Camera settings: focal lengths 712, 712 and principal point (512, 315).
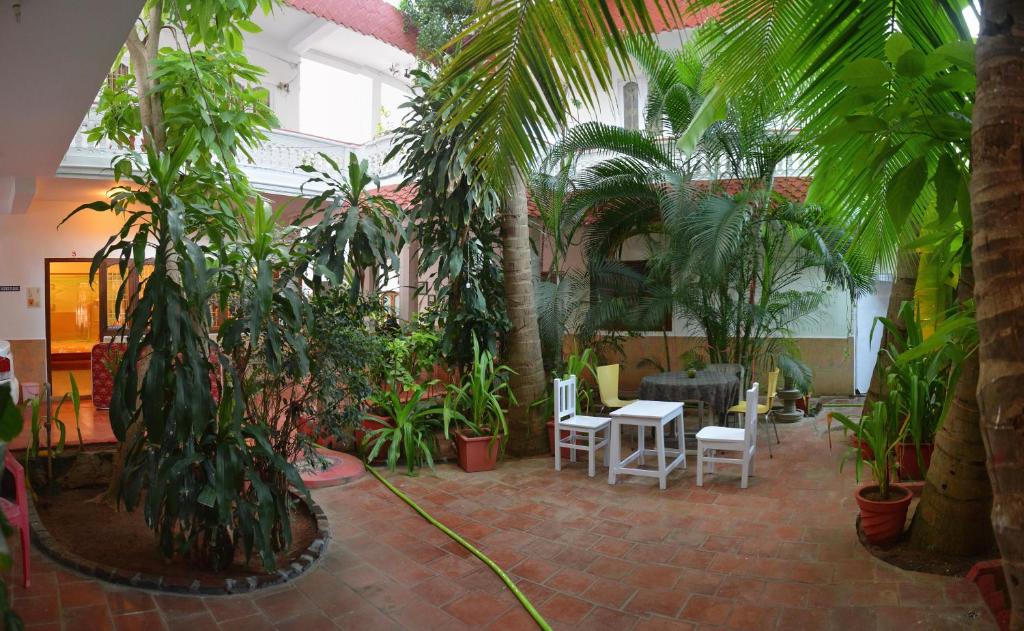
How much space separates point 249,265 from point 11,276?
747 centimetres

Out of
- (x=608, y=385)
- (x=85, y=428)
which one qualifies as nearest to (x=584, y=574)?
(x=608, y=385)

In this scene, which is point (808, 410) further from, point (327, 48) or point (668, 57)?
point (327, 48)

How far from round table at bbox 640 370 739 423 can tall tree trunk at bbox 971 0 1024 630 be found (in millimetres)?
4842

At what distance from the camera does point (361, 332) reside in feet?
16.3

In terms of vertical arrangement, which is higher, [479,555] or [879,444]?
[879,444]

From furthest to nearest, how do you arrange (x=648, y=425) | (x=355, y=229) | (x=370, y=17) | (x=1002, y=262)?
(x=370, y=17), (x=648, y=425), (x=355, y=229), (x=1002, y=262)

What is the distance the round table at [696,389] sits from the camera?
244 inches

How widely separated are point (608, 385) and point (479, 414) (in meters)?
1.54

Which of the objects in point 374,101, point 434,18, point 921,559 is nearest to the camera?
point 921,559

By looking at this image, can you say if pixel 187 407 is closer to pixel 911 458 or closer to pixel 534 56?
pixel 534 56

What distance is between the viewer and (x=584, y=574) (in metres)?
3.81

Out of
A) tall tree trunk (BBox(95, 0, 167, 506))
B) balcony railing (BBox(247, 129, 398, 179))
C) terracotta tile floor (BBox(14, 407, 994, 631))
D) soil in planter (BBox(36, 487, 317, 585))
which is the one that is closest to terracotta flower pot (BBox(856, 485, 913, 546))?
terracotta tile floor (BBox(14, 407, 994, 631))

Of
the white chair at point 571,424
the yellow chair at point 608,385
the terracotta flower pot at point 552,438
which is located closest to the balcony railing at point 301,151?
the yellow chair at point 608,385

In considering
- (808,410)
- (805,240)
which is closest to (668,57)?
(805,240)
